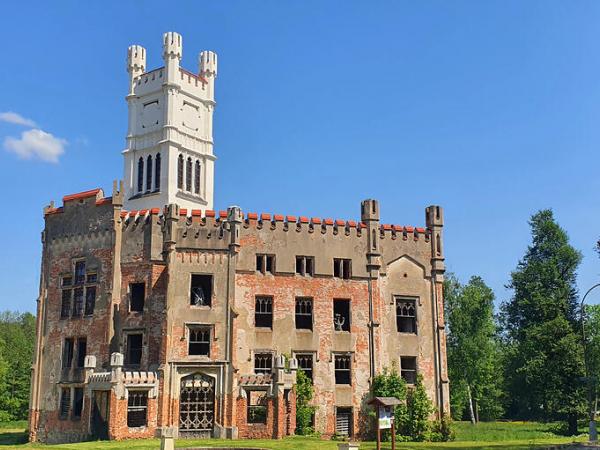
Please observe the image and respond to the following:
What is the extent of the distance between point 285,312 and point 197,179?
3145cm

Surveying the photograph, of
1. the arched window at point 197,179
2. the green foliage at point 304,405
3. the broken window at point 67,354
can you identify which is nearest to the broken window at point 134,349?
the broken window at point 67,354

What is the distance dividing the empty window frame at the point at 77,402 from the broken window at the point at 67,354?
1544 millimetres

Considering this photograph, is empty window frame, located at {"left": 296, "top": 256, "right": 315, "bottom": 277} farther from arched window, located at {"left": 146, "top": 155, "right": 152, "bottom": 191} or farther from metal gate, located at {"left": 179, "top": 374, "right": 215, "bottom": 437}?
arched window, located at {"left": 146, "top": 155, "right": 152, "bottom": 191}

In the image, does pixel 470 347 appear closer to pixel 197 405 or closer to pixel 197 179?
pixel 197 179

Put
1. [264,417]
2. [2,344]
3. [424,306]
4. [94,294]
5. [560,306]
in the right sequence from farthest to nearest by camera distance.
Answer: [2,344], [560,306], [424,306], [94,294], [264,417]

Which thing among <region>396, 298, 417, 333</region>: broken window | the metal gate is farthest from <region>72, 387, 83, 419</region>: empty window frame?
<region>396, 298, 417, 333</region>: broken window

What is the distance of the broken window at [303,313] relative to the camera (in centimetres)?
3641

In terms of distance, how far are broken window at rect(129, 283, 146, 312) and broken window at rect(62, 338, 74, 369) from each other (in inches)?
163

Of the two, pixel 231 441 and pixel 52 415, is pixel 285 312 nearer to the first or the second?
pixel 231 441

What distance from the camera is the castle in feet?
107

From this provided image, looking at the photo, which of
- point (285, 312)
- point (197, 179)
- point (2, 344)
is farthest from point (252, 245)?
point (2, 344)

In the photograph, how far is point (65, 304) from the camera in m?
36.5

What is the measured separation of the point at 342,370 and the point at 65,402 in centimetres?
1435

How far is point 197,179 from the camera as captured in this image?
6469 centimetres
